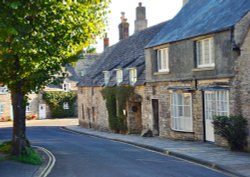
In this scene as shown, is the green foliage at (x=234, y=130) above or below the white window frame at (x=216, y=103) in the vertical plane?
below

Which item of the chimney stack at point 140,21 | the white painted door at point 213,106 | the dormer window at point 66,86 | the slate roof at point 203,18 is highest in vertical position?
the chimney stack at point 140,21

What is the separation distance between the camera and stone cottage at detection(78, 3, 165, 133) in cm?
3266

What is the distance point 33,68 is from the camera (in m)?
17.8

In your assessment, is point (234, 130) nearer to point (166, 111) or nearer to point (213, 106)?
point (213, 106)

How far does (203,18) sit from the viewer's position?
2427 centimetres

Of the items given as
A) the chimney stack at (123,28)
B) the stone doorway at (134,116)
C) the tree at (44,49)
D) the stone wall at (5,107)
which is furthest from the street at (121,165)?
the stone wall at (5,107)

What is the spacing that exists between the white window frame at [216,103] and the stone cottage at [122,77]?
8454 millimetres

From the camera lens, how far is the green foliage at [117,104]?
33.1 meters

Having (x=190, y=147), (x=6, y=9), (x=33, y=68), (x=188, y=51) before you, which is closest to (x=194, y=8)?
(x=188, y=51)

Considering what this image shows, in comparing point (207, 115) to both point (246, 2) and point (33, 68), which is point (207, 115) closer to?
point (246, 2)

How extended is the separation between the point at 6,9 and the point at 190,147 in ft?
38.7

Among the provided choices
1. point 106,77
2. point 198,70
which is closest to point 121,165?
point 198,70

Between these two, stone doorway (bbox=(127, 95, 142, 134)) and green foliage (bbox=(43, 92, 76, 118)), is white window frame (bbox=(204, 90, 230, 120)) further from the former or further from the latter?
green foliage (bbox=(43, 92, 76, 118))

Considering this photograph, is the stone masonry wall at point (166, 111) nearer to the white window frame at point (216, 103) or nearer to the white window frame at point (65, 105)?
the white window frame at point (216, 103)
